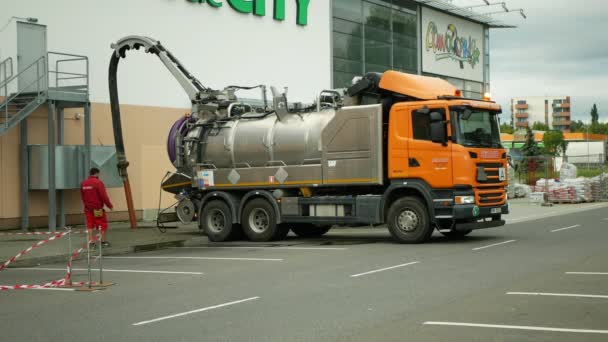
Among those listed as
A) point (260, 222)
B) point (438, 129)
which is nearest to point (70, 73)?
point (260, 222)

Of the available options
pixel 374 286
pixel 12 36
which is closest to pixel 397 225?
pixel 374 286

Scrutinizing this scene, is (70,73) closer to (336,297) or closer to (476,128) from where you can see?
(476,128)

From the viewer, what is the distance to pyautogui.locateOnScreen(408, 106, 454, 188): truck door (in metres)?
17.8

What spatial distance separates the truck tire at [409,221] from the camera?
1795cm

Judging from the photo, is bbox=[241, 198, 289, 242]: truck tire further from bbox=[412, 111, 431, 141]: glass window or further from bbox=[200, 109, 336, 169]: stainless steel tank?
bbox=[412, 111, 431, 141]: glass window

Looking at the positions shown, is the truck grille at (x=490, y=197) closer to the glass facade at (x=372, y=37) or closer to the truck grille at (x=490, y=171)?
the truck grille at (x=490, y=171)

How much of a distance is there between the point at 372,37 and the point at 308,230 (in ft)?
61.8

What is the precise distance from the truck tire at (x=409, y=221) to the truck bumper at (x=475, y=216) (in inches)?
26.9

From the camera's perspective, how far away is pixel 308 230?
22.0 m

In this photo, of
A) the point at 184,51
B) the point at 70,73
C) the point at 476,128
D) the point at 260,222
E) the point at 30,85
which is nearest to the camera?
the point at 476,128

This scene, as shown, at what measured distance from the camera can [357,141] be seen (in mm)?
18797

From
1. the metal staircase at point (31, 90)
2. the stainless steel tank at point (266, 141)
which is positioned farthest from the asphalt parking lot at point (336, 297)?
the metal staircase at point (31, 90)

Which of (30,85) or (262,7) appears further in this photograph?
(262,7)

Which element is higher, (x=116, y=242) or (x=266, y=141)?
(x=266, y=141)
